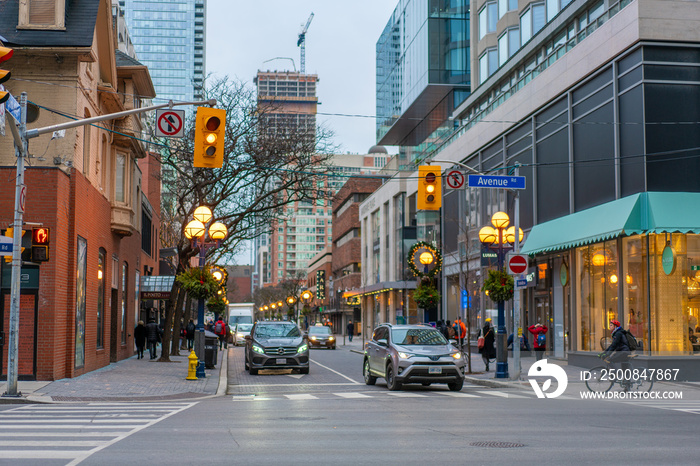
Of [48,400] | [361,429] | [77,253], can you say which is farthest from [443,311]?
[361,429]

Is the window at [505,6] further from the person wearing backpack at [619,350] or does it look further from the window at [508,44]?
the person wearing backpack at [619,350]

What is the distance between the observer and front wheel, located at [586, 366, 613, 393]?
61.3 feet

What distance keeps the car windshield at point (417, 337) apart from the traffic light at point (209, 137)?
743 centimetres

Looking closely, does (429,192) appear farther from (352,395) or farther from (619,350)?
(619,350)

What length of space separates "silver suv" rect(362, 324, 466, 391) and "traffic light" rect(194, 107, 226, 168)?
23.5 feet

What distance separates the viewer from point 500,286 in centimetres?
2428

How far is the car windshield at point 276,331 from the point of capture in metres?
27.6

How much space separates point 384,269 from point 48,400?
168 feet

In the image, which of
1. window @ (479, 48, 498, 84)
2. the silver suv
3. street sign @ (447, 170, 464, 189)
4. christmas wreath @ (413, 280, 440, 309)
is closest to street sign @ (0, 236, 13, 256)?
the silver suv

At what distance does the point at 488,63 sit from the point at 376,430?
36.1 meters

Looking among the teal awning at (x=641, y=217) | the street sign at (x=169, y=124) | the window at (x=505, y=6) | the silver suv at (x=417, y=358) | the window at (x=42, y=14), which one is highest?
the window at (x=505, y=6)

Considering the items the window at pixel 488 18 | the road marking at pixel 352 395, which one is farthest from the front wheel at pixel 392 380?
the window at pixel 488 18

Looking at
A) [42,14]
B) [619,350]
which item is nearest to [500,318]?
[619,350]

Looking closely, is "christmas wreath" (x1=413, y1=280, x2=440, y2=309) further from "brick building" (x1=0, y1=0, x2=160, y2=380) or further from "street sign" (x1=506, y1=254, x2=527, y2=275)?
"brick building" (x1=0, y1=0, x2=160, y2=380)
